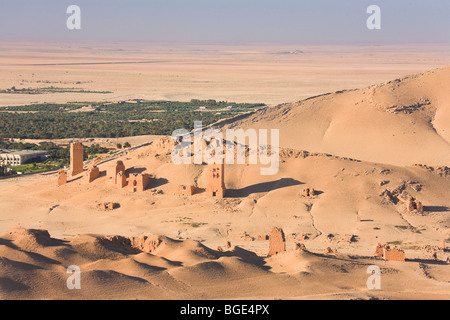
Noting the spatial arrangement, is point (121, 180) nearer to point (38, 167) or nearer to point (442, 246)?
point (38, 167)

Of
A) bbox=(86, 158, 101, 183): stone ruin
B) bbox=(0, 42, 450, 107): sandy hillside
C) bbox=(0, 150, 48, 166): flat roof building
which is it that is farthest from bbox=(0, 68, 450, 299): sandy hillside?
bbox=(0, 42, 450, 107): sandy hillside

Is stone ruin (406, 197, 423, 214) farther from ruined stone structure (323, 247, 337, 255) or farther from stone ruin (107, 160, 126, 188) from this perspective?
stone ruin (107, 160, 126, 188)

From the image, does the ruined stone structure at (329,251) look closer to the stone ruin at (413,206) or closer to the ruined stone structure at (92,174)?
the stone ruin at (413,206)

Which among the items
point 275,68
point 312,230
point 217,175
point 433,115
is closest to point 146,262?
point 312,230

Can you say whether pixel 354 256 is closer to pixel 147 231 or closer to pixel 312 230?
pixel 312 230

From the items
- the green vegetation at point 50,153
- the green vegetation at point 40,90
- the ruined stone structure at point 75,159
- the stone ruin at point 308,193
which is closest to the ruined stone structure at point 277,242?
the stone ruin at point 308,193

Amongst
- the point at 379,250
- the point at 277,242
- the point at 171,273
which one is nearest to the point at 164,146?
the point at 277,242
